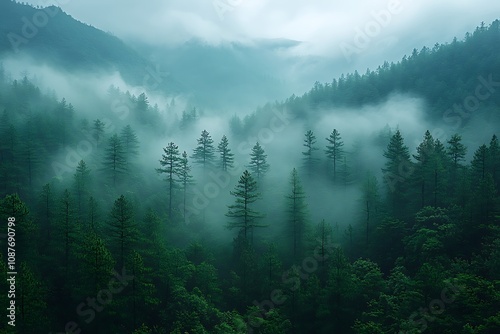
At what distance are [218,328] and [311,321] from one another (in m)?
9.65

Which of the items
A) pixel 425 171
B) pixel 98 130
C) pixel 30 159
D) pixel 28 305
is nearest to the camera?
pixel 28 305

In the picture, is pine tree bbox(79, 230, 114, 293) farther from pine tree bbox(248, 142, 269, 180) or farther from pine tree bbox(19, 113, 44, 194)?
pine tree bbox(248, 142, 269, 180)

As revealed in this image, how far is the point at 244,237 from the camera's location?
4666 cm

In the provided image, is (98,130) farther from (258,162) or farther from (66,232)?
(66,232)

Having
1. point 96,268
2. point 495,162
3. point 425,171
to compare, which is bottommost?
point 96,268

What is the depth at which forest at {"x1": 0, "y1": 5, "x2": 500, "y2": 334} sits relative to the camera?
30984 millimetres

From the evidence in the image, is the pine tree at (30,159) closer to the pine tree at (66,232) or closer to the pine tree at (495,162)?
the pine tree at (66,232)

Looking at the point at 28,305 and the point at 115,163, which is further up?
the point at 115,163

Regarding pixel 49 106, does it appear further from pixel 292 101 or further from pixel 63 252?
pixel 292 101

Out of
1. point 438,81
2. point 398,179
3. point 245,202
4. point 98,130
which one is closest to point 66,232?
point 245,202

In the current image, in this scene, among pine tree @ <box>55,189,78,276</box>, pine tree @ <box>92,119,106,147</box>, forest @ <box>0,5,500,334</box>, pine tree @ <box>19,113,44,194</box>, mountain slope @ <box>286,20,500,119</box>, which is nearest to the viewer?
forest @ <box>0,5,500,334</box>

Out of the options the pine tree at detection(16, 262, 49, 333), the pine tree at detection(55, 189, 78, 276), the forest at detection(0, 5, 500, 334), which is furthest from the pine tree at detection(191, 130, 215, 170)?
the pine tree at detection(16, 262, 49, 333)

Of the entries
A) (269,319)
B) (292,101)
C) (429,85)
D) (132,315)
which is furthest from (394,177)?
(429,85)

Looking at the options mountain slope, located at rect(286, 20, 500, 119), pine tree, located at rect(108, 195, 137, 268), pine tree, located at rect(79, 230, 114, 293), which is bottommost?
pine tree, located at rect(79, 230, 114, 293)
